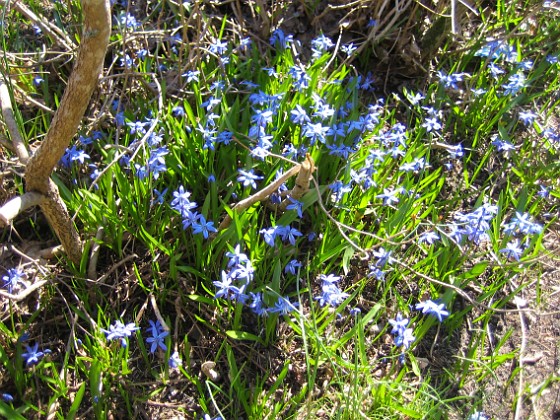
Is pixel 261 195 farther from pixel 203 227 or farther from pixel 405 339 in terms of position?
pixel 405 339

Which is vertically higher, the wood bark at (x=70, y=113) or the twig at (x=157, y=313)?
the wood bark at (x=70, y=113)

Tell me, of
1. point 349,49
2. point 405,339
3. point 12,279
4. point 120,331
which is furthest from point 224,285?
point 349,49

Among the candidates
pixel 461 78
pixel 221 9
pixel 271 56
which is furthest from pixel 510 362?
pixel 221 9

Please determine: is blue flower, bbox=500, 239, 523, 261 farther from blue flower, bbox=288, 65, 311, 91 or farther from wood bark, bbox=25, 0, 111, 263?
wood bark, bbox=25, 0, 111, 263

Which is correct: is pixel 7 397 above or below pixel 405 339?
above

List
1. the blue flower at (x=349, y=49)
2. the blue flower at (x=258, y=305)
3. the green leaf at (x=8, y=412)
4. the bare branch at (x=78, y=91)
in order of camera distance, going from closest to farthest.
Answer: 1. the bare branch at (x=78, y=91)
2. the green leaf at (x=8, y=412)
3. the blue flower at (x=258, y=305)
4. the blue flower at (x=349, y=49)

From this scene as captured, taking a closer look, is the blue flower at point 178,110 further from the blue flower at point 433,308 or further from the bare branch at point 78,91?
the blue flower at point 433,308

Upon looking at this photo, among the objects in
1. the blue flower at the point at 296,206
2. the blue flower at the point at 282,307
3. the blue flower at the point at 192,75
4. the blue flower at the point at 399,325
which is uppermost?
the blue flower at the point at 192,75

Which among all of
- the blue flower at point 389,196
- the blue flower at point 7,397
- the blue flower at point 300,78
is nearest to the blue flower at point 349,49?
the blue flower at point 300,78
